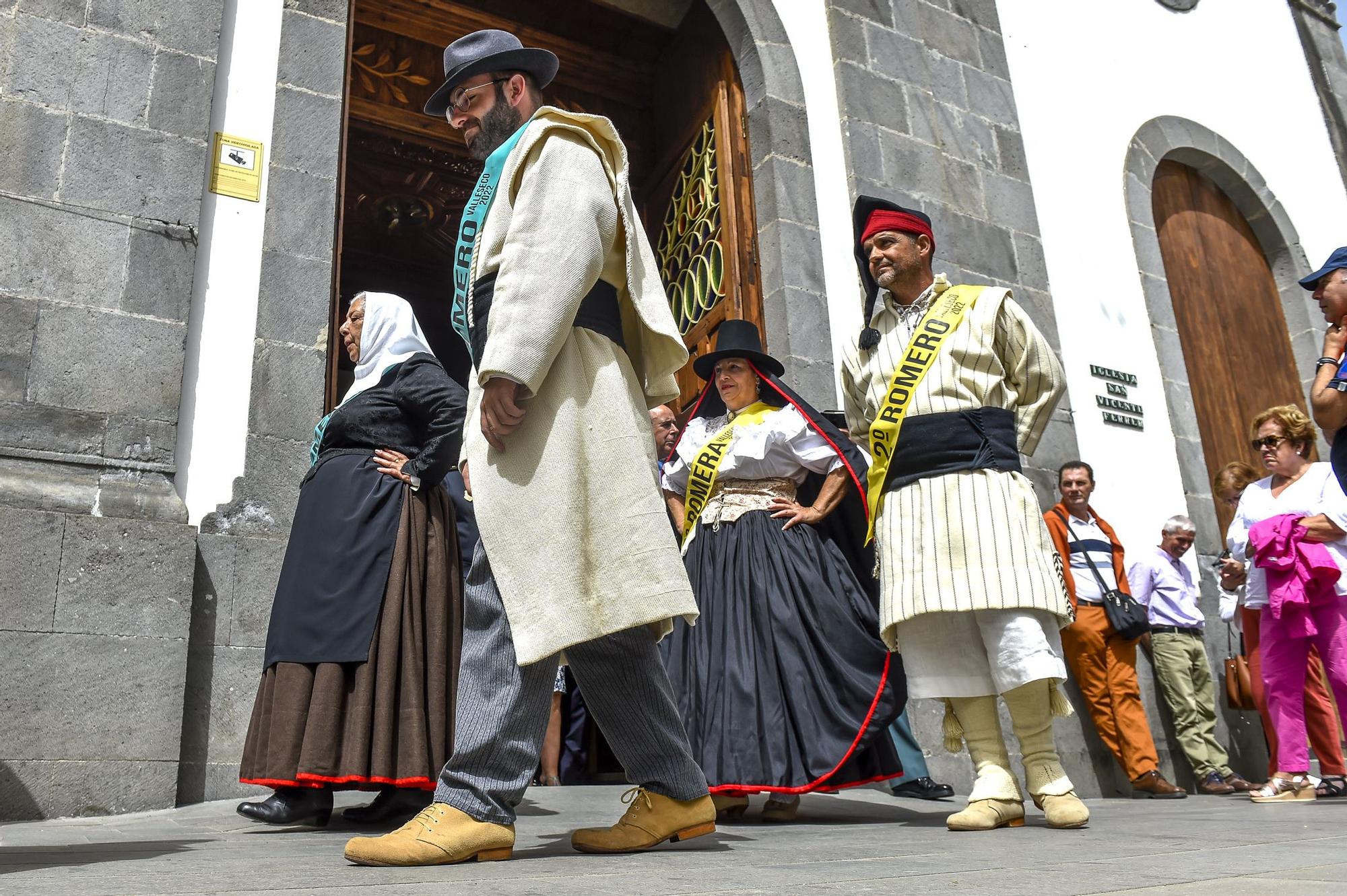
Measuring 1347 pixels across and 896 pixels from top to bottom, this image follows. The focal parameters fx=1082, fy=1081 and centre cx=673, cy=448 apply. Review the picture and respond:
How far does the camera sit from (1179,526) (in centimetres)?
633

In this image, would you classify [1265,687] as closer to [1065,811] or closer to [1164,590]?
[1164,590]

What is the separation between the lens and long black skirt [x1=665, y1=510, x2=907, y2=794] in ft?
11.3

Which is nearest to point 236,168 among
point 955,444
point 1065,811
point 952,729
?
point 955,444

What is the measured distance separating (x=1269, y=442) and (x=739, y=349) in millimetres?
2492

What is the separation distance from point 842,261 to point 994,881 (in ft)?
14.8

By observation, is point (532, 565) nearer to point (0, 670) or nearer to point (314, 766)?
point (314, 766)

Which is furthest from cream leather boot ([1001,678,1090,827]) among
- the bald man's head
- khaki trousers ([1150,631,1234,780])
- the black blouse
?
khaki trousers ([1150,631,1234,780])

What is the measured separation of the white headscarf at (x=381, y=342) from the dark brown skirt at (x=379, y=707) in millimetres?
509

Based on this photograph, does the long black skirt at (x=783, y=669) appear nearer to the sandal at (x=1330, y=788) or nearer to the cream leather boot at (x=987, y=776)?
the cream leather boot at (x=987, y=776)

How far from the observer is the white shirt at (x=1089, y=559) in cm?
566

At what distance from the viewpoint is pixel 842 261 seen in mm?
5879

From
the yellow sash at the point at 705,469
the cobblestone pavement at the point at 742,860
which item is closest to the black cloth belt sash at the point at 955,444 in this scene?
the yellow sash at the point at 705,469

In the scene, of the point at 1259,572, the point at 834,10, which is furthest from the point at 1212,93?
the point at 1259,572

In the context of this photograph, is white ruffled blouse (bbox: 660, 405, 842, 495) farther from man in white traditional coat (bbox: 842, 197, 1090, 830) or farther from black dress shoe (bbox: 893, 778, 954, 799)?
black dress shoe (bbox: 893, 778, 954, 799)
